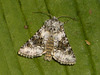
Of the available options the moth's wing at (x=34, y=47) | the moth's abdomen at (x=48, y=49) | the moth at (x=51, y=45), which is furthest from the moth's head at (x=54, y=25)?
the moth's abdomen at (x=48, y=49)

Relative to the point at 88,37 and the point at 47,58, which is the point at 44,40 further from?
the point at 88,37

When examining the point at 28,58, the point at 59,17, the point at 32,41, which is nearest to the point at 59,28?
the point at 59,17

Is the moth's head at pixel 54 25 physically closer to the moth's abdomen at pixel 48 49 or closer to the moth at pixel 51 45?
the moth at pixel 51 45

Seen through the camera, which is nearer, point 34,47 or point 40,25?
point 34,47

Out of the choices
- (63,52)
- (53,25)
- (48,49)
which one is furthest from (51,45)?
(53,25)

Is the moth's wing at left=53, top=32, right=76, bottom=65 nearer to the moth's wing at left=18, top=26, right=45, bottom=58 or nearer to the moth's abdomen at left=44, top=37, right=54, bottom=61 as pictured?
the moth's abdomen at left=44, top=37, right=54, bottom=61

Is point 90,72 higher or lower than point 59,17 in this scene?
lower

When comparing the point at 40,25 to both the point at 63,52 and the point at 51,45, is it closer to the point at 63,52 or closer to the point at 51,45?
the point at 51,45
